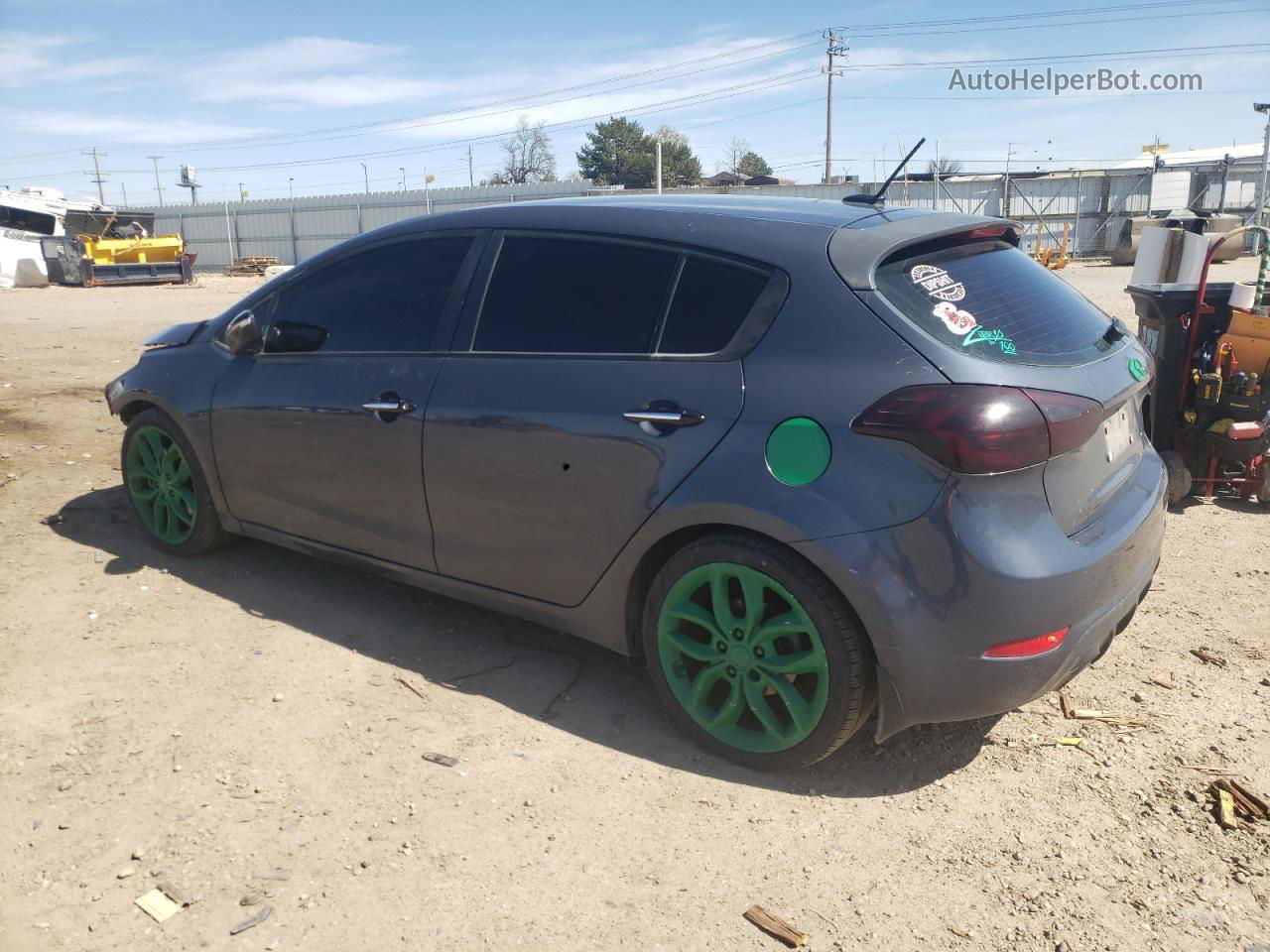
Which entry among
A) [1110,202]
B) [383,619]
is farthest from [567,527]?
[1110,202]

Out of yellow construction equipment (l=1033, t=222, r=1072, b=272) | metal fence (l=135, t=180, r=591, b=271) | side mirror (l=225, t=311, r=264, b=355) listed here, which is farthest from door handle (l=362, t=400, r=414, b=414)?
metal fence (l=135, t=180, r=591, b=271)

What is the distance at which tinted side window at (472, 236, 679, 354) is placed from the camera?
3270 millimetres

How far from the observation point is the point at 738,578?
2.99 m

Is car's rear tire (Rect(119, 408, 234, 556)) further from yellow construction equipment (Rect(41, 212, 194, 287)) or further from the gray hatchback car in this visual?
yellow construction equipment (Rect(41, 212, 194, 287))

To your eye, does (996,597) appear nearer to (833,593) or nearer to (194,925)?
(833,593)

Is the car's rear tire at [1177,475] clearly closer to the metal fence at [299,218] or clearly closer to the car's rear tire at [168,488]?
the car's rear tire at [168,488]

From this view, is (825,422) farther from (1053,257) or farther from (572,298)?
(1053,257)

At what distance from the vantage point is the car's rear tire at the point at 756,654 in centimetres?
286

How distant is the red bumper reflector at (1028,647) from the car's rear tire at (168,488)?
11.6ft

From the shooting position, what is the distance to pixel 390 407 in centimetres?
375

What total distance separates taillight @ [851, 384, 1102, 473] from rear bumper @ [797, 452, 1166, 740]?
65 millimetres

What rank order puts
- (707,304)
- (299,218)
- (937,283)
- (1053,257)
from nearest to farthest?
(937,283) → (707,304) → (1053,257) → (299,218)

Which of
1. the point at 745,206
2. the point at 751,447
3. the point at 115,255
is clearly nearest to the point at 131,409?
the point at 745,206

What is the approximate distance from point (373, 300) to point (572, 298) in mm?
1004
